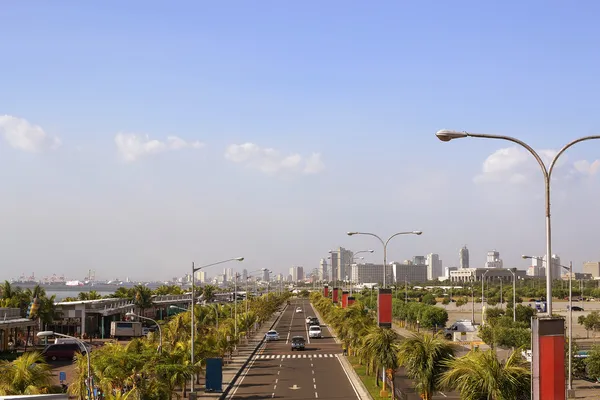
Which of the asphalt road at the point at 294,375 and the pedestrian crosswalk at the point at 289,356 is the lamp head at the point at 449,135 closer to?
the asphalt road at the point at 294,375

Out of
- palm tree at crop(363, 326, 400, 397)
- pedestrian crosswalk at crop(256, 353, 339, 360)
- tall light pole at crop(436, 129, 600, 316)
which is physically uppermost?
tall light pole at crop(436, 129, 600, 316)

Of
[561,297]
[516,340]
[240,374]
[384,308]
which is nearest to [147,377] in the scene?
[384,308]

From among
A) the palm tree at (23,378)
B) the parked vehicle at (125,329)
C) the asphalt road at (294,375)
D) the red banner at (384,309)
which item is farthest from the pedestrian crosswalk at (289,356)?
the palm tree at (23,378)

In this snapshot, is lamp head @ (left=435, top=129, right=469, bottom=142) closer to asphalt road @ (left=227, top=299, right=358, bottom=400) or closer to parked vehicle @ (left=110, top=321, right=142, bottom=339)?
asphalt road @ (left=227, top=299, right=358, bottom=400)

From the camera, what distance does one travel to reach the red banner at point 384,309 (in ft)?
143

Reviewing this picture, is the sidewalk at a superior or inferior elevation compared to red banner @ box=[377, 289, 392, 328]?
inferior

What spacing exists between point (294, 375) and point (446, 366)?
939 inches

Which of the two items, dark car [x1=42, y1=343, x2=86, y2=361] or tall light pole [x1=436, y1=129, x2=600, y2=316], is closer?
tall light pole [x1=436, y1=129, x2=600, y2=316]

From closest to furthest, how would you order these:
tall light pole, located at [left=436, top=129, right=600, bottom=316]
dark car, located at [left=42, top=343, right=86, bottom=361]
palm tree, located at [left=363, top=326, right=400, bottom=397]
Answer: tall light pole, located at [left=436, top=129, right=600, bottom=316] < palm tree, located at [left=363, top=326, right=400, bottom=397] < dark car, located at [left=42, top=343, right=86, bottom=361]

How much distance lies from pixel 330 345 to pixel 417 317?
17483mm

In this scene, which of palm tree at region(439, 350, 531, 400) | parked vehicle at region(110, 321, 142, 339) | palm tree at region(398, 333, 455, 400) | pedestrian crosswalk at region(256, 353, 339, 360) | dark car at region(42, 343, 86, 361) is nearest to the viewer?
palm tree at region(439, 350, 531, 400)

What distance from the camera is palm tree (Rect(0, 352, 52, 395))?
88.3ft

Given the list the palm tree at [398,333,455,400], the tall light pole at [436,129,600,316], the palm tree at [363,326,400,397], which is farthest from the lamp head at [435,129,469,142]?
the palm tree at [363,326,400,397]

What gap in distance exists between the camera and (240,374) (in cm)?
5503
